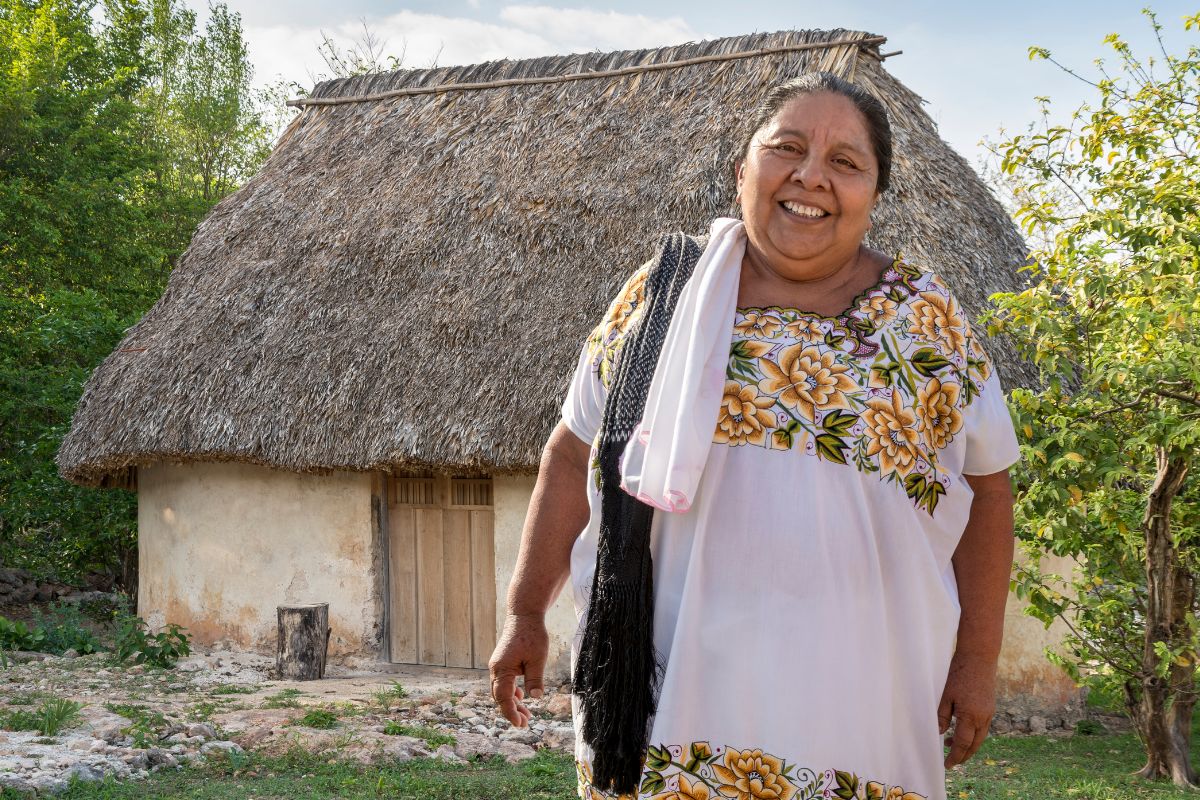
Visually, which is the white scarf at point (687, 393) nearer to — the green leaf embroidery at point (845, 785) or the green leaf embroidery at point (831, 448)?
the green leaf embroidery at point (831, 448)

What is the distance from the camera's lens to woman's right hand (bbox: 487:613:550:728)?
2.27 meters

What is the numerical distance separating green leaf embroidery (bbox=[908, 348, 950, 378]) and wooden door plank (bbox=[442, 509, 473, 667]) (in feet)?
22.4

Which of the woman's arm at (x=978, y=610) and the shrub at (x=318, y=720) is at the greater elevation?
the woman's arm at (x=978, y=610)

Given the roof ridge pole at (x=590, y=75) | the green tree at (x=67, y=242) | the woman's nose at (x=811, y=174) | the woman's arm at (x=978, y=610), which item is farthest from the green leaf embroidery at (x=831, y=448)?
the green tree at (x=67, y=242)

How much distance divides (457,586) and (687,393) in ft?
22.8

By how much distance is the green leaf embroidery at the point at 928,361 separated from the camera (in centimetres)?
211

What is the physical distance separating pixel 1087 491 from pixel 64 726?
464 cm

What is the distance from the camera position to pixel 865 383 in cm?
206

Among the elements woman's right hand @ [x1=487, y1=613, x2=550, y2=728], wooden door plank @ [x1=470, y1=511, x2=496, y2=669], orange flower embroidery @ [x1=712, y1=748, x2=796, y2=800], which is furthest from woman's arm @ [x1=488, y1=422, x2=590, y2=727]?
wooden door plank @ [x1=470, y1=511, x2=496, y2=669]

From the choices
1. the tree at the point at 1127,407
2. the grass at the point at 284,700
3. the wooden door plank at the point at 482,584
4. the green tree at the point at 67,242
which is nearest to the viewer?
the tree at the point at 1127,407

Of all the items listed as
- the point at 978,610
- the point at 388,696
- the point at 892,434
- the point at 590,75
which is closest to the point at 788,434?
the point at 892,434

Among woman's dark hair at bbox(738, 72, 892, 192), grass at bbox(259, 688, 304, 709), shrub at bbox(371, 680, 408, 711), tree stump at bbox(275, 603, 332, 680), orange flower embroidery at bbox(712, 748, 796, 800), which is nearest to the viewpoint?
orange flower embroidery at bbox(712, 748, 796, 800)

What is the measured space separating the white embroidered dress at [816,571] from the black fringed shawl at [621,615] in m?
0.04

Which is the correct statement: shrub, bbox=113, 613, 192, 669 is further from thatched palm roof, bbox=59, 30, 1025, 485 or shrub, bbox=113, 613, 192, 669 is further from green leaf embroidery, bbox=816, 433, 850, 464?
green leaf embroidery, bbox=816, 433, 850, 464
